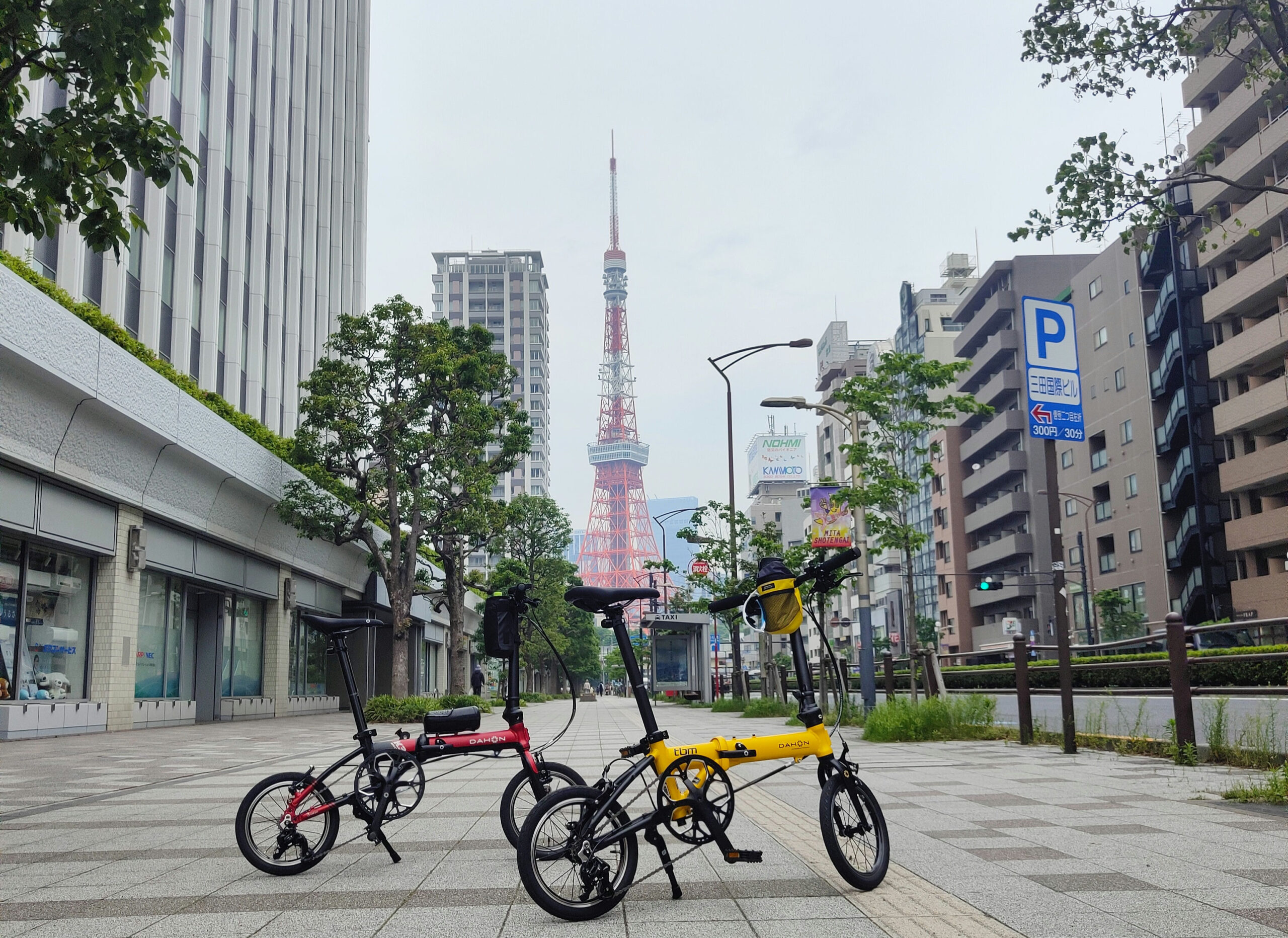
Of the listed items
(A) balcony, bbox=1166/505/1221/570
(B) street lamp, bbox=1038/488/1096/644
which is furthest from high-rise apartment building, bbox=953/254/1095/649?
(A) balcony, bbox=1166/505/1221/570

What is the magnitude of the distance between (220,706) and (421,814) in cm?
1924

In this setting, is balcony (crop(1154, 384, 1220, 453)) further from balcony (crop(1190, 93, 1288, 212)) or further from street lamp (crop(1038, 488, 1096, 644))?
balcony (crop(1190, 93, 1288, 212))

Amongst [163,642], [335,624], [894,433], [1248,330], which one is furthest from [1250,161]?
[335,624]

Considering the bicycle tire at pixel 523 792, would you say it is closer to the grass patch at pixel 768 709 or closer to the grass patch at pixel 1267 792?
the grass patch at pixel 1267 792

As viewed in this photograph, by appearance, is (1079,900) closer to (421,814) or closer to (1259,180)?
(421,814)

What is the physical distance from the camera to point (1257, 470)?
4166cm

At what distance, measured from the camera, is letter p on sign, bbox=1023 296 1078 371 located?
1158 centimetres

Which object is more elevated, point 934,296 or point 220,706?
point 934,296

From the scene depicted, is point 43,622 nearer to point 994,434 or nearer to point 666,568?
point 666,568

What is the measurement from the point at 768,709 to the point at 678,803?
72.2 ft

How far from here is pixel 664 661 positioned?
43156 mm

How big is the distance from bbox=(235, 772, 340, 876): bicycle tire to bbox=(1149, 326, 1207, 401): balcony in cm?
5022

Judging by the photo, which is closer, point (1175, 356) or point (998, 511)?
point (1175, 356)

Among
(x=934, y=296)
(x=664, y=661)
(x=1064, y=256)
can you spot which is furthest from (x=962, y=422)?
(x=664, y=661)
